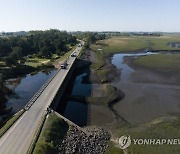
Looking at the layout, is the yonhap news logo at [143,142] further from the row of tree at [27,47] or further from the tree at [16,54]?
the row of tree at [27,47]

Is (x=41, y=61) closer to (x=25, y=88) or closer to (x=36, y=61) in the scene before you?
(x=36, y=61)

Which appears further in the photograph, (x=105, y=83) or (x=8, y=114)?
(x=105, y=83)

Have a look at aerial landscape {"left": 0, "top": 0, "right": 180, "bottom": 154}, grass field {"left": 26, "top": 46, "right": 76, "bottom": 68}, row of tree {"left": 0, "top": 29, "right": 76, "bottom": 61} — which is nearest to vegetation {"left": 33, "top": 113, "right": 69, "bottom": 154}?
aerial landscape {"left": 0, "top": 0, "right": 180, "bottom": 154}

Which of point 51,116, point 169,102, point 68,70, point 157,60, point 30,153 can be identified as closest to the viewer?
point 30,153

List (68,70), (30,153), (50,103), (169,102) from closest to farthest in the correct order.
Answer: (30,153) < (50,103) < (169,102) < (68,70)

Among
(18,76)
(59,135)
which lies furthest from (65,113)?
(18,76)

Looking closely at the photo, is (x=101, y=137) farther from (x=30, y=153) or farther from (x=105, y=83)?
(x=105, y=83)
